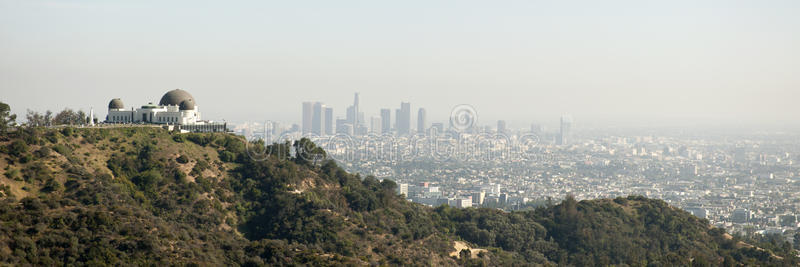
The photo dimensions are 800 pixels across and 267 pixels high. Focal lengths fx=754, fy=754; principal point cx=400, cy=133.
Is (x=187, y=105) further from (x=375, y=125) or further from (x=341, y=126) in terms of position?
(x=375, y=125)

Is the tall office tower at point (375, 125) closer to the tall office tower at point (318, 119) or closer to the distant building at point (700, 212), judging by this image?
the tall office tower at point (318, 119)

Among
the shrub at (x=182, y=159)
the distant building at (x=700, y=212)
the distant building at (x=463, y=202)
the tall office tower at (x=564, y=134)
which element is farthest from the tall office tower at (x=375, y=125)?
the shrub at (x=182, y=159)

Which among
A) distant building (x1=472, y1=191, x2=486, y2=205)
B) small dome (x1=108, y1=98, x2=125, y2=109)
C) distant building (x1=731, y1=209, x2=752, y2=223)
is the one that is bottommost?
distant building (x1=731, y1=209, x2=752, y2=223)

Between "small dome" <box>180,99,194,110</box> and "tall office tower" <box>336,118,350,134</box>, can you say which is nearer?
"small dome" <box>180,99,194,110</box>

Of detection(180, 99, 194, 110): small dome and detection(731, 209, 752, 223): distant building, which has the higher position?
detection(180, 99, 194, 110): small dome

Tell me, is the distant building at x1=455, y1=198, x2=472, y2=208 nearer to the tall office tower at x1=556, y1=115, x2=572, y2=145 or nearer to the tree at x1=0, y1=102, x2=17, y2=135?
the tree at x1=0, y1=102, x2=17, y2=135

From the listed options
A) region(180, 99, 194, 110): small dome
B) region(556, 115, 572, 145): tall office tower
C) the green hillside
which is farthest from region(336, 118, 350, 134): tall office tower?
region(180, 99, 194, 110): small dome
